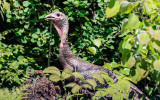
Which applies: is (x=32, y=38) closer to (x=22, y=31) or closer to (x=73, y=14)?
(x=22, y=31)

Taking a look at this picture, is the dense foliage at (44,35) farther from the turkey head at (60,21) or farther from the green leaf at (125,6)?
the green leaf at (125,6)

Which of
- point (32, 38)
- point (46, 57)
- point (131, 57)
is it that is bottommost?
point (46, 57)

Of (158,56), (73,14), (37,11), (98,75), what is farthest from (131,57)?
(37,11)

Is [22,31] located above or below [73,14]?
below

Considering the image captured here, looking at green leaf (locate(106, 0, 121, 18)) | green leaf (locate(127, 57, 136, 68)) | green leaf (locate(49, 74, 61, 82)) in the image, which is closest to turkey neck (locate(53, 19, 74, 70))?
green leaf (locate(127, 57, 136, 68))

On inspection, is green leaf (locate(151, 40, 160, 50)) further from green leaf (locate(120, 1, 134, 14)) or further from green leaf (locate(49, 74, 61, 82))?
green leaf (locate(49, 74, 61, 82))

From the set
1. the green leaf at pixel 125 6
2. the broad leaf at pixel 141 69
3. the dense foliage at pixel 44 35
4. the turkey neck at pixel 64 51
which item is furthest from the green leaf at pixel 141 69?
the dense foliage at pixel 44 35

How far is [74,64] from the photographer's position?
3416 millimetres

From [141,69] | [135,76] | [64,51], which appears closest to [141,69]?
[141,69]

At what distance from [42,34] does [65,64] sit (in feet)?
3.88

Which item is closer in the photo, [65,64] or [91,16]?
[65,64]

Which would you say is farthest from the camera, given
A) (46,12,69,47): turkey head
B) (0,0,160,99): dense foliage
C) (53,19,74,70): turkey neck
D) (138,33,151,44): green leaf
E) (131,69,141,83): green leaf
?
(0,0,160,99): dense foliage

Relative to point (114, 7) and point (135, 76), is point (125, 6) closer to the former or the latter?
point (114, 7)

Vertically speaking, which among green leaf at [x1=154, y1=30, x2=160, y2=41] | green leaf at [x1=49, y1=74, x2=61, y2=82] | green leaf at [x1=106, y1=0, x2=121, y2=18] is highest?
green leaf at [x1=106, y1=0, x2=121, y2=18]
